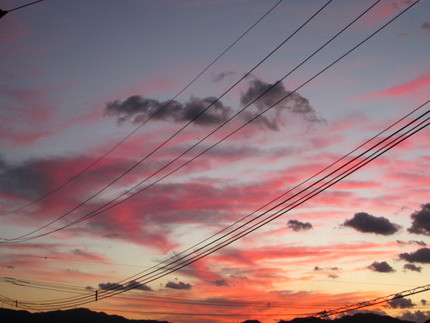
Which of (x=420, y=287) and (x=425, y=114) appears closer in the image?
(x=425, y=114)

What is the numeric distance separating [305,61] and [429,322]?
184 ft

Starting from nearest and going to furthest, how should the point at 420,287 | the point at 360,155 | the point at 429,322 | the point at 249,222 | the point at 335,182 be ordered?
the point at 360,155, the point at 335,182, the point at 249,222, the point at 420,287, the point at 429,322

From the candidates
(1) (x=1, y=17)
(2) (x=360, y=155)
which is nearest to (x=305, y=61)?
A: (2) (x=360, y=155)

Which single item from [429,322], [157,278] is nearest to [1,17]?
[157,278]

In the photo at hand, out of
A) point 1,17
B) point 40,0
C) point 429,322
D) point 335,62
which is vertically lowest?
point 429,322

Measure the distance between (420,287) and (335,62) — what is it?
21023 mm

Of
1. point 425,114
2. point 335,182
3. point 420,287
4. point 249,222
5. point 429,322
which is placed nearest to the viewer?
point 425,114

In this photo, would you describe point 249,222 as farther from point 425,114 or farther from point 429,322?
point 429,322

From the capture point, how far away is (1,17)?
18781mm

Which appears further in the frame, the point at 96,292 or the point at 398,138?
the point at 96,292

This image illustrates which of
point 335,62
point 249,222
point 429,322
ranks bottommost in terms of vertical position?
point 429,322

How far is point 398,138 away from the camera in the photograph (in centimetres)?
1900

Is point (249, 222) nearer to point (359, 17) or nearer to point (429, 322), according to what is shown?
point (359, 17)

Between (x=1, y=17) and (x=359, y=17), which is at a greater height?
(x=1, y=17)
